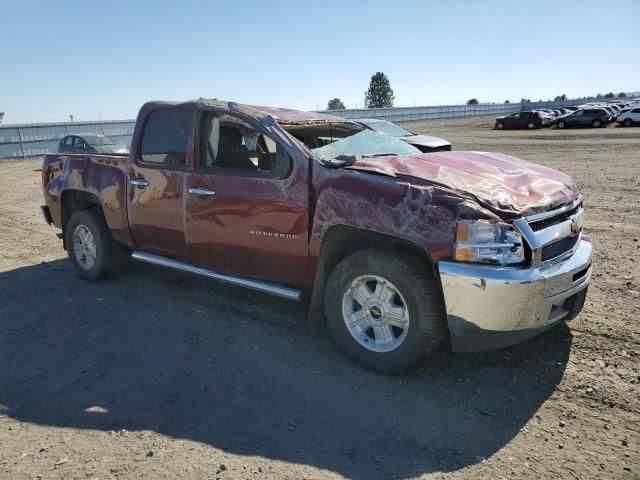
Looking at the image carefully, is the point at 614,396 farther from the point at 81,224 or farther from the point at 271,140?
the point at 81,224

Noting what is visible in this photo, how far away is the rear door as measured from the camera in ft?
15.9

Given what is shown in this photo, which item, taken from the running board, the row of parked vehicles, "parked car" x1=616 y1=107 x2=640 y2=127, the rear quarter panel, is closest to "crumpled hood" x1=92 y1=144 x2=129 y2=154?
the rear quarter panel

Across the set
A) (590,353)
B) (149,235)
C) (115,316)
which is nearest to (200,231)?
(149,235)

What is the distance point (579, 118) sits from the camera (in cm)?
3566

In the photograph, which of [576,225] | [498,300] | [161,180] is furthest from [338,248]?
[161,180]

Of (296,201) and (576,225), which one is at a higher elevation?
(296,201)

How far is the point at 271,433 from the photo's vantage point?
3.15 m

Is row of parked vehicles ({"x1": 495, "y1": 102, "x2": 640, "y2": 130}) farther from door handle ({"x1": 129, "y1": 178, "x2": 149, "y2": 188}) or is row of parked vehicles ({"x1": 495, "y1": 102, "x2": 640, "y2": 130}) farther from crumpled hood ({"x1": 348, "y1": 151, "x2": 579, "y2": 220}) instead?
door handle ({"x1": 129, "y1": 178, "x2": 149, "y2": 188})

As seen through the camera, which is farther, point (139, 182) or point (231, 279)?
point (139, 182)

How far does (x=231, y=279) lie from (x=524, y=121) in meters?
38.0

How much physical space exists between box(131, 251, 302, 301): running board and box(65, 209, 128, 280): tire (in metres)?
0.56

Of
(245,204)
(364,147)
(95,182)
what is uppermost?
(364,147)

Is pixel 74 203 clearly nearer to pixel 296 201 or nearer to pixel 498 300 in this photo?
pixel 296 201

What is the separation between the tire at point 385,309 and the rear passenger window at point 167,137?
2.06 metres
